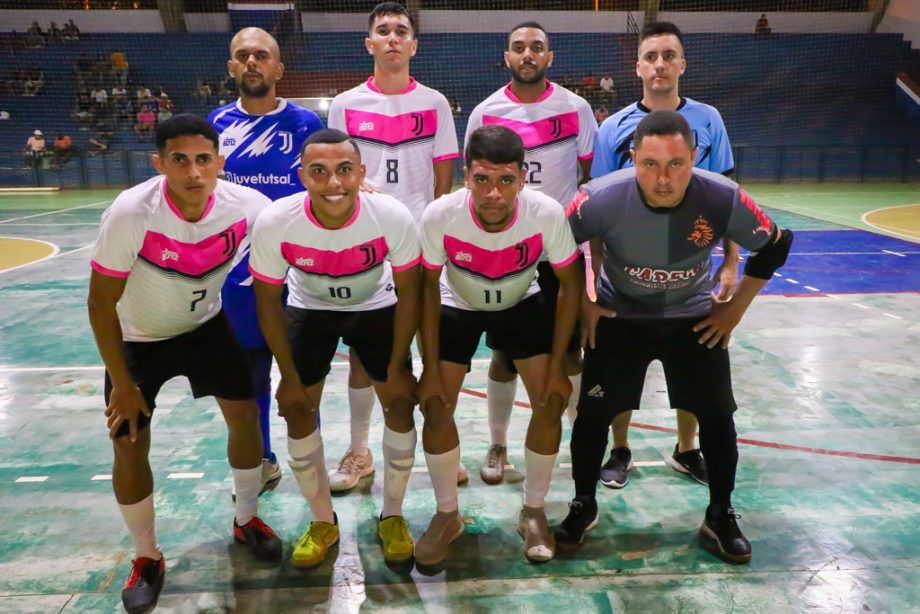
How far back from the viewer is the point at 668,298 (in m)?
3.04

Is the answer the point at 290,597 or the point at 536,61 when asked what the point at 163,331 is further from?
the point at 536,61

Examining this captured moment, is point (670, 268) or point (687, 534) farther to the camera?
point (687, 534)

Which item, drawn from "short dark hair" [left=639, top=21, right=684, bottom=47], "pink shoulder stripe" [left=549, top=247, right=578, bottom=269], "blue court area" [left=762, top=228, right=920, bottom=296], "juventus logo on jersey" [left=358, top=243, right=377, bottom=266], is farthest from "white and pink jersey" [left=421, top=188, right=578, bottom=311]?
"blue court area" [left=762, top=228, right=920, bottom=296]

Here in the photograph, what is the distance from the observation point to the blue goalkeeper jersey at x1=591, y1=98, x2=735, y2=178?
3549mm

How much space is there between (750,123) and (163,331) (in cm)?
2176

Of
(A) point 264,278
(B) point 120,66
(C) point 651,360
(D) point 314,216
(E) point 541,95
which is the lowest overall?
(C) point 651,360

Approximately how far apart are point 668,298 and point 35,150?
67.8ft

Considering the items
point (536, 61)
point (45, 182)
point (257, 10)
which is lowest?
point (45, 182)

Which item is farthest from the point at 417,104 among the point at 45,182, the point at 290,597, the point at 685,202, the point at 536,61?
the point at 45,182

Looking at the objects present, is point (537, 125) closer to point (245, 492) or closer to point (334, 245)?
point (334, 245)

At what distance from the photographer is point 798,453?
13.0ft

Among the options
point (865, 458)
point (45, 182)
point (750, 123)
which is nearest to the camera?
point (865, 458)

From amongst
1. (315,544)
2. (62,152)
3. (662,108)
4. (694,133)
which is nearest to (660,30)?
(662,108)

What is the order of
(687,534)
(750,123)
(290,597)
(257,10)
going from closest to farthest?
1. (290,597)
2. (687,534)
3. (750,123)
4. (257,10)
